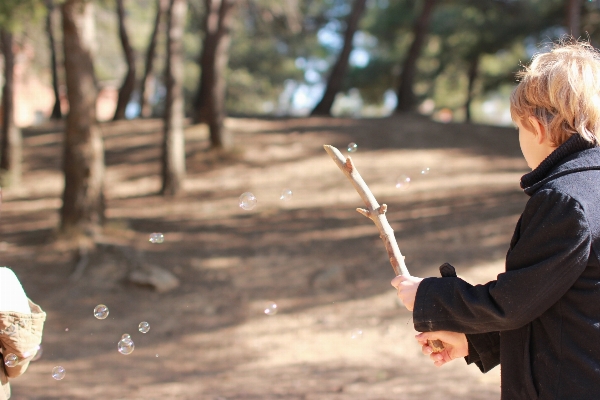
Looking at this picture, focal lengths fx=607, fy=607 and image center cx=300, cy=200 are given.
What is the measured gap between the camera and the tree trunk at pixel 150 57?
15500mm

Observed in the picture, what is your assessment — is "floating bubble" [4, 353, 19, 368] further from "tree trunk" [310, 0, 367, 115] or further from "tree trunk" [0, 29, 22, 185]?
"tree trunk" [310, 0, 367, 115]

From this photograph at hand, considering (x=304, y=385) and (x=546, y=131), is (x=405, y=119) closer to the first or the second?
(x=304, y=385)

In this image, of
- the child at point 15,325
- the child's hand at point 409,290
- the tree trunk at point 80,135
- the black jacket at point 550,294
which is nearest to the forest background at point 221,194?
the tree trunk at point 80,135

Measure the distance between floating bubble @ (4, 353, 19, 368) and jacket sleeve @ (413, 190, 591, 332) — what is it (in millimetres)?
1537

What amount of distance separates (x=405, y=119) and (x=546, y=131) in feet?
46.6

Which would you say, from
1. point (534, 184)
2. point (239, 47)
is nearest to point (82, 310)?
point (534, 184)

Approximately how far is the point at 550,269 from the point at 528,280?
0.23 ft

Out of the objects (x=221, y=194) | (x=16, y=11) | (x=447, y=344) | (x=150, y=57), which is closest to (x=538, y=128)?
(x=447, y=344)

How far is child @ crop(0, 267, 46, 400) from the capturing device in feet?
7.19

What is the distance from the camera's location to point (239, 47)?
1124 inches

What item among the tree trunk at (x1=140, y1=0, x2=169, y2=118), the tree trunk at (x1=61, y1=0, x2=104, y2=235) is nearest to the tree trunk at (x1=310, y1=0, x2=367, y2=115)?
the tree trunk at (x1=140, y1=0, x2=169, y2=118)

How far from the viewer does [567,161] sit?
70.9 inches

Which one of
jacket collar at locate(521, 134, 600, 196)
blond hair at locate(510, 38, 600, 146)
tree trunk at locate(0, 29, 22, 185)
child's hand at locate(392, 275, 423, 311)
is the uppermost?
blond hair at locate(510, 38, 600, 146)

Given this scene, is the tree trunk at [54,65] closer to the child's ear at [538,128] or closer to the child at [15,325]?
the child at [15,325]
